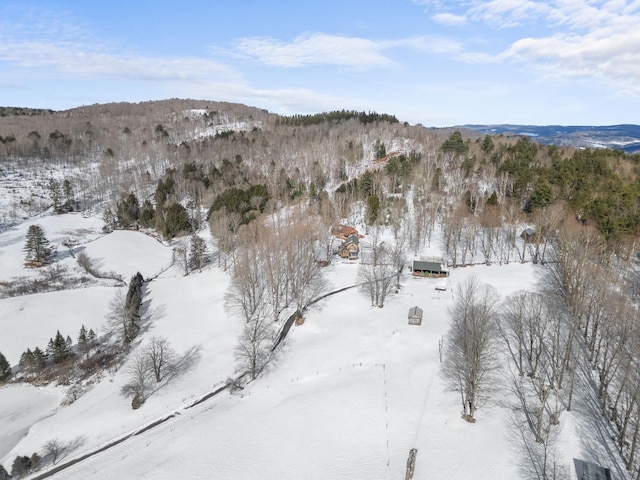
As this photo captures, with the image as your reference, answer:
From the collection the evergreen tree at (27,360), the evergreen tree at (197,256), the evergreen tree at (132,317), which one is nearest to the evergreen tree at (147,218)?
the evergreen tree at (197,256)

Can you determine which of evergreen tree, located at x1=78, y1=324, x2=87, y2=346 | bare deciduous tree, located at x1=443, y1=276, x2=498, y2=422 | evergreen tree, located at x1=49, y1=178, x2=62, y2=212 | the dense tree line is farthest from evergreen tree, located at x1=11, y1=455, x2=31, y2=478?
the dense tree line

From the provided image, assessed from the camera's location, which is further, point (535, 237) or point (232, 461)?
point (535, 237)

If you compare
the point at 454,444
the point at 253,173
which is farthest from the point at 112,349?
the point at 253,173

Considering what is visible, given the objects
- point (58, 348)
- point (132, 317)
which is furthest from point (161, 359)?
point (58, 348)

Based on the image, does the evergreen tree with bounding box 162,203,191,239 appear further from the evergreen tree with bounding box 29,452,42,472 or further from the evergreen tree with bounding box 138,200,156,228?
the evergreen tree with bounding box 29,452,42,472

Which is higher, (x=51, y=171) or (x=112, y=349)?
(x=51, y=171)

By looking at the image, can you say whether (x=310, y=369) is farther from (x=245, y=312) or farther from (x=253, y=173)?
(x=253, y=173)

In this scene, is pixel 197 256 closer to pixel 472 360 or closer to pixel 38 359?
pixel 38 359

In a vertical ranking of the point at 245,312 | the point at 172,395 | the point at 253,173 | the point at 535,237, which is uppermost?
the point at 253,173
